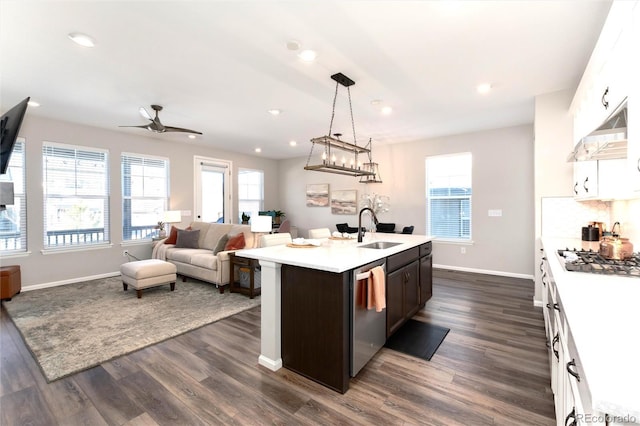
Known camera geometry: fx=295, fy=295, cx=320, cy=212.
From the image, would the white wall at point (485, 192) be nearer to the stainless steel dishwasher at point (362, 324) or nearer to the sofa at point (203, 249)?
the sofa at point (203, 249)

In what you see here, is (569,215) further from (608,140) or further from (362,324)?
(362,324)

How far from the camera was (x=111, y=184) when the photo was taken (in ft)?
17.8

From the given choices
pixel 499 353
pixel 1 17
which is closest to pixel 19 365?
pixel 1 17

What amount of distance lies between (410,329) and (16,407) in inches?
124

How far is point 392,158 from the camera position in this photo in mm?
6609

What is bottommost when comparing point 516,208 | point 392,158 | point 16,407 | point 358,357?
point 16,407

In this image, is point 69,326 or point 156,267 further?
point 156,267

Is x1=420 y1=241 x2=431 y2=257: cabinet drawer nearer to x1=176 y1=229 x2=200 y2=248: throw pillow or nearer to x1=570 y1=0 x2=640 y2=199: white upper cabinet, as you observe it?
x1=570 y1=0 x2=640 y2=199: white upper cabinet

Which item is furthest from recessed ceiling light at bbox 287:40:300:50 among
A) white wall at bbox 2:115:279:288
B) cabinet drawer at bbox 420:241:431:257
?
white wall at bbox 2:115:279:288

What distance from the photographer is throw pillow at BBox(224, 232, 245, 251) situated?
470 centimetres

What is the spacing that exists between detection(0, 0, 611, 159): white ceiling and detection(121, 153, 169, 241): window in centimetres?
134

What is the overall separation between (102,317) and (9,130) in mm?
2237

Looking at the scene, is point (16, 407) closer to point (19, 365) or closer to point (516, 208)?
point (19, 365)

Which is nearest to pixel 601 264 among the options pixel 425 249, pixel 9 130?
pixel 425 249
